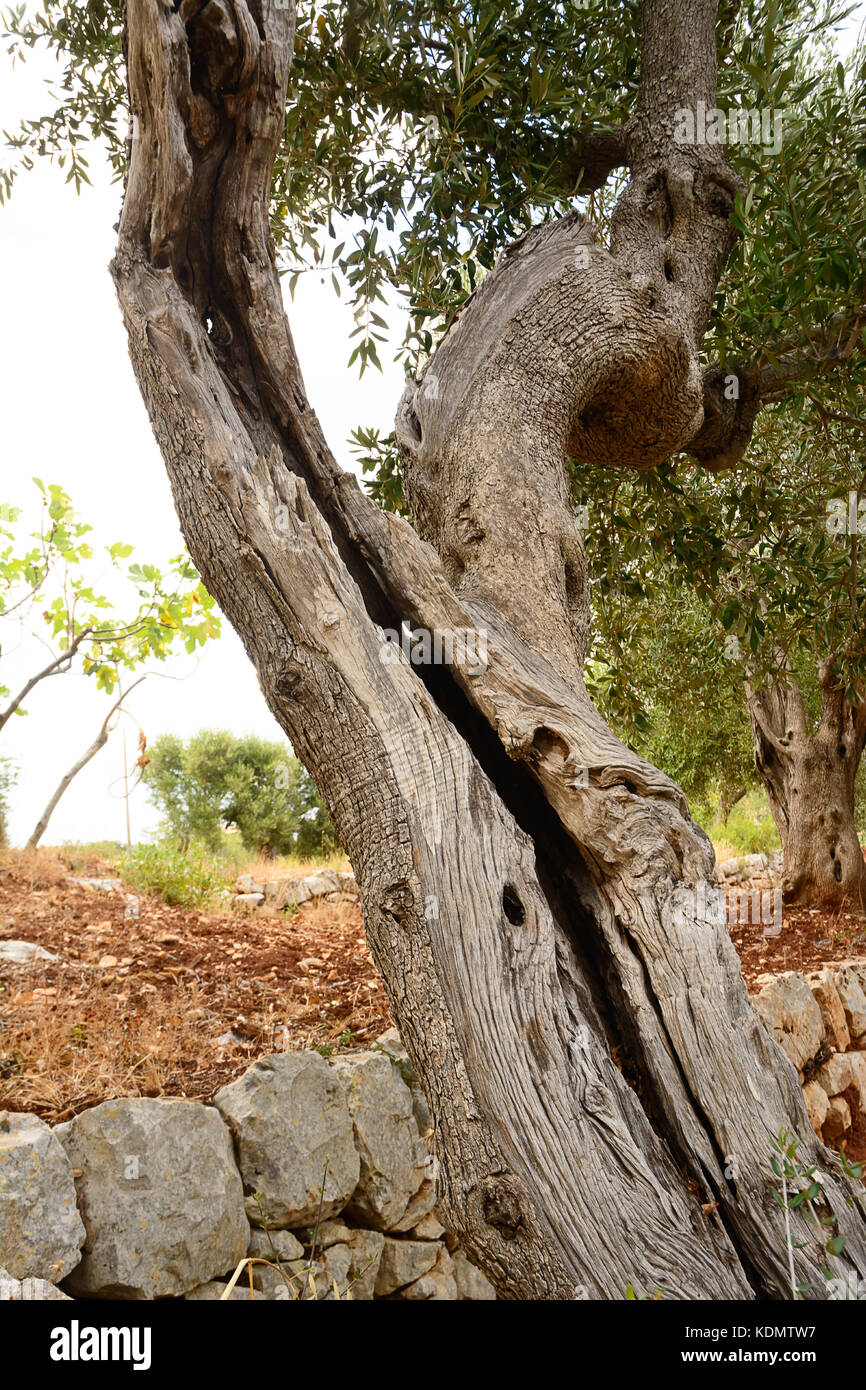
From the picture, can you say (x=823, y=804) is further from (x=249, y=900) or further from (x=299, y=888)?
(x=249, y=900)

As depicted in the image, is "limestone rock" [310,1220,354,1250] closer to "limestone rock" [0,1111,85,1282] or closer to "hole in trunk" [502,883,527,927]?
Answer: "limestone rock" [0,1111,85,1282]

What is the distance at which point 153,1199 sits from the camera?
2.98 meters

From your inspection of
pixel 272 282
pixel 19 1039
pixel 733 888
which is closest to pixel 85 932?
pixel 19 1039

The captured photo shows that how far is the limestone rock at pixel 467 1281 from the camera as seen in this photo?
157 inches

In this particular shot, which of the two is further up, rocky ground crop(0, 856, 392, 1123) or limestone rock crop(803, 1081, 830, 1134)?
rocky ground crop(0, 856, 392, 1123)

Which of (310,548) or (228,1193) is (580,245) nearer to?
(310,548)

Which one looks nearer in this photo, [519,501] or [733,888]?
[519,501]

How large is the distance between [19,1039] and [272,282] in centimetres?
315

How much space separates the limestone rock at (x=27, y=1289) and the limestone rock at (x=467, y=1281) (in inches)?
79.7

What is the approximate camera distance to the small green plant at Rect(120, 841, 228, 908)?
266 inches

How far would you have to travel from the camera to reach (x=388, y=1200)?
12.2 ft

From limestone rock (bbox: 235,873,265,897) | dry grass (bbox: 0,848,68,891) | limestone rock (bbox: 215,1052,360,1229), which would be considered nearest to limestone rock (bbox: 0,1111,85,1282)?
limestone rock (bbox: 215,1052,360,1229)

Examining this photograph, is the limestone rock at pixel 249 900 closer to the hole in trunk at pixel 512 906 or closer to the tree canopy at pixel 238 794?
the tree canopy at pixel 238 794

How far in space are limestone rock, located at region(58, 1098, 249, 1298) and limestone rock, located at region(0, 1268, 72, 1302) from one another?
0.25 m
